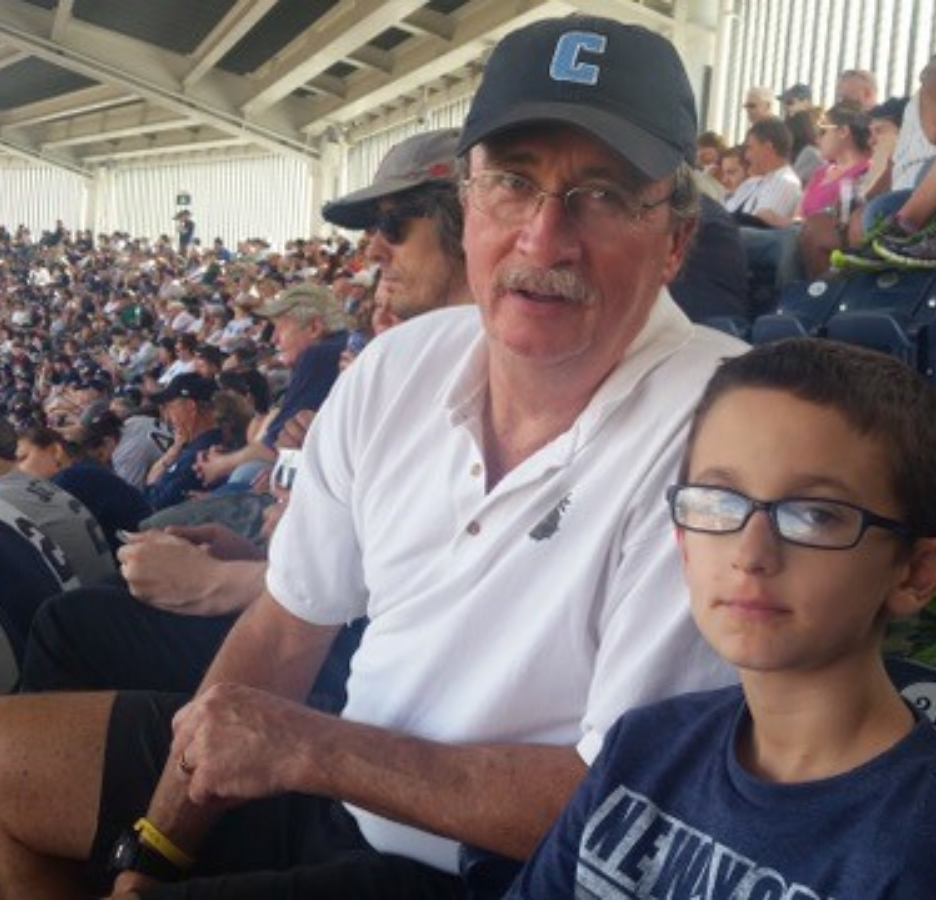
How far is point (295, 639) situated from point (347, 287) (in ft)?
24.0

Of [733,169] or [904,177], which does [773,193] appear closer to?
[733,169]

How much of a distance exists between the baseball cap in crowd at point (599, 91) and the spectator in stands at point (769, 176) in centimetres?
468

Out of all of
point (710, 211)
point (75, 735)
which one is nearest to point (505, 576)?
point (75, 735)

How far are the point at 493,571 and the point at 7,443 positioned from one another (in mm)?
3536

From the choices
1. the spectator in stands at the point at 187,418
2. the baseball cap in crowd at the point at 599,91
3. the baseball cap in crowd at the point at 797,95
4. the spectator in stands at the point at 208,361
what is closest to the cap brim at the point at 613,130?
the baseball cap in crowd at the point at 599,91

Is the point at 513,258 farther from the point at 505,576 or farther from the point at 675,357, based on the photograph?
the point at 505,576

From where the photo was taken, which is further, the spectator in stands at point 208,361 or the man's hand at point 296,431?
the spectator in stands at point 208,361

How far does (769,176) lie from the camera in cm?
648

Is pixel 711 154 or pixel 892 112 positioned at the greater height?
pixel 711 154

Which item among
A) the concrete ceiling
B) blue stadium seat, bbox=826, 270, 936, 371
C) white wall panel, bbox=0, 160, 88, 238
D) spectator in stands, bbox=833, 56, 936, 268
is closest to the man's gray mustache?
blue stadium seat, bbox=826, 270, 936, 371

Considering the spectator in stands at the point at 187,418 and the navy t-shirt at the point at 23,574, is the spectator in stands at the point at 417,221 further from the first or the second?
the spectator in stands at the point at 187,418

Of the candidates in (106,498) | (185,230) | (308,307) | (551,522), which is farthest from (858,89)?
(185,230)

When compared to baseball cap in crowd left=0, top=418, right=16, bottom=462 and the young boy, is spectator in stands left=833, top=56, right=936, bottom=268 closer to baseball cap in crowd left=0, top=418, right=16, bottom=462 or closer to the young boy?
the young boy

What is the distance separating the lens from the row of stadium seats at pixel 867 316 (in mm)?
2582
